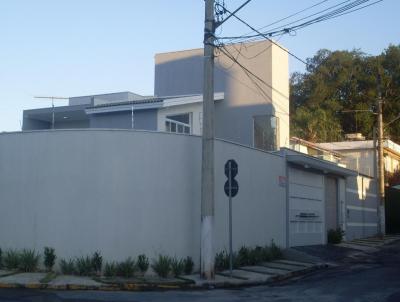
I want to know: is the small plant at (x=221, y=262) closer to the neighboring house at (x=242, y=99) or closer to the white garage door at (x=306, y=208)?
the white garage door at (x=306, y=208)

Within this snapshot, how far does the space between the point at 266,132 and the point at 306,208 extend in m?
4.02

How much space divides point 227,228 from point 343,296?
669 cm

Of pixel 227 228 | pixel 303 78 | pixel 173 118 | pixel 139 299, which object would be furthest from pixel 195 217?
pixel 303 78

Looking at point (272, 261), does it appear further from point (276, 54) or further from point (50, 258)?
point (276, 54)

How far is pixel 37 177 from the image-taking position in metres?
Answer: 16.8

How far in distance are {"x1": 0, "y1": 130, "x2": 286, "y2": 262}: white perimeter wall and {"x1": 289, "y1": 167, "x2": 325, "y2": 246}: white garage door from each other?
810 cm

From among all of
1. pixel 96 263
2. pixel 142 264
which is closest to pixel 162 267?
pixel 142 264

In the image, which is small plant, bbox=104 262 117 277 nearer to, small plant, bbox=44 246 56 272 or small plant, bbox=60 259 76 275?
small plant, bbox=60 259 76 275

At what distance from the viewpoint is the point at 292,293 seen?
13500mm

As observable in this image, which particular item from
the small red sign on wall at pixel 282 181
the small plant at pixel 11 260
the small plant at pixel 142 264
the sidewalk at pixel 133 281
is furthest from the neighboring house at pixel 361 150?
the small plant at pixel 11 260

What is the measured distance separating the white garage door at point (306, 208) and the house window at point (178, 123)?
188 inches

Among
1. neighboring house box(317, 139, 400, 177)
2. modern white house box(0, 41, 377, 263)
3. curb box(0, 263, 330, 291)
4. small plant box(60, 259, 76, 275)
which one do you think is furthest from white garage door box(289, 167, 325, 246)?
neighboring house box(317, 139, 400, 177)

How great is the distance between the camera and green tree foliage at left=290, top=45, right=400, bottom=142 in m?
57.0

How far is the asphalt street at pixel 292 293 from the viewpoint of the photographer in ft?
40.3
